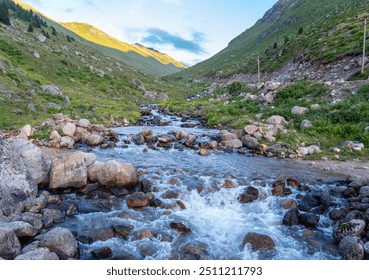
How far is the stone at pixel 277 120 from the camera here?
26.8m

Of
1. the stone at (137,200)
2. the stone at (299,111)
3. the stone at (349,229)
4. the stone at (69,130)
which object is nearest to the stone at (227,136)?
the stone at (299,111)

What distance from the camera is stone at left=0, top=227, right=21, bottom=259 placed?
8686 millimetres

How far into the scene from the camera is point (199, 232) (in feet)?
36.8

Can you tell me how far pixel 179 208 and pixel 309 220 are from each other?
→ 563 cm

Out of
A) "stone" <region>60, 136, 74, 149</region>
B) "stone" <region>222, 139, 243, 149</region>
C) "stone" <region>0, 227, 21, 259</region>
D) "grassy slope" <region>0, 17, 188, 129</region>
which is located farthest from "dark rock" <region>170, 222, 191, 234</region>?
"grassy slope" <region>0, 17, 188, 129</region>

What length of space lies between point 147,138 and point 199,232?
14941mm

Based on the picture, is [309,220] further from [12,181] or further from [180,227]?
[12,181]

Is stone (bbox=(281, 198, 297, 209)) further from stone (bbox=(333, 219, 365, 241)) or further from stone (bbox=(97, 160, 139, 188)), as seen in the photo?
stone (bbox=(97, 160, 139, 188))

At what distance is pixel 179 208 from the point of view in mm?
13102

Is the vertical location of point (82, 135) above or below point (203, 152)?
above

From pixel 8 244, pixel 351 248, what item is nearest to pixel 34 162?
pixel 8 244

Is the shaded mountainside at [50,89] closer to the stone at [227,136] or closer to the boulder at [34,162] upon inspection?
the boulder at [34,162]

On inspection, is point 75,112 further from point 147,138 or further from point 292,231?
point 292,231

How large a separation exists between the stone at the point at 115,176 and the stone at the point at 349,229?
9.60 meters
